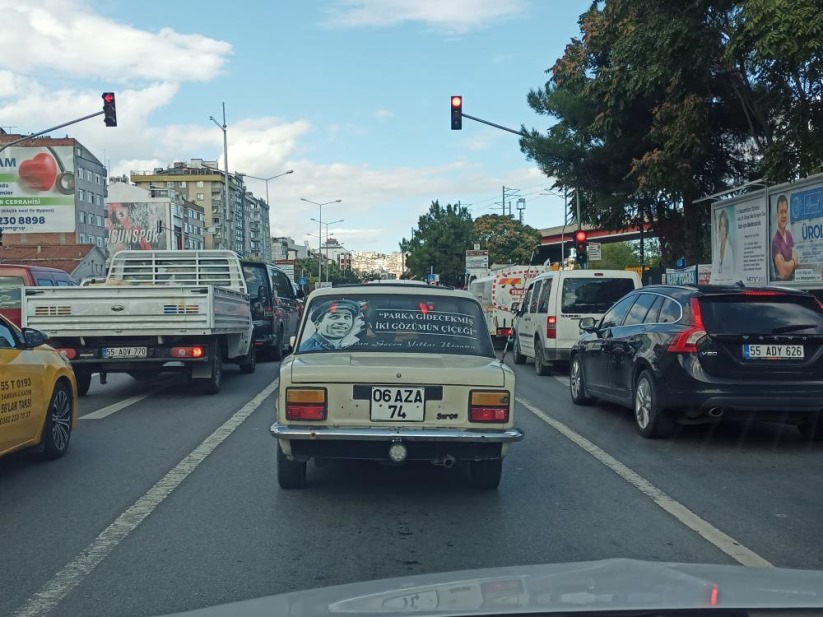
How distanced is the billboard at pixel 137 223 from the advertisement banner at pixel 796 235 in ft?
311

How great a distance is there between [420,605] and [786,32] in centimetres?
1488

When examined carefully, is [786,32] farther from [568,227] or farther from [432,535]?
[568,227]

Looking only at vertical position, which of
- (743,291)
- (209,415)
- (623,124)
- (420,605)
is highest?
(623,124)

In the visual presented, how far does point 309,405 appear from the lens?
5.89m

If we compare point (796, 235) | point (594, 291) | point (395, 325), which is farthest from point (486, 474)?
point (796, 235)

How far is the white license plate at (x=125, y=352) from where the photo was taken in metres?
11.7

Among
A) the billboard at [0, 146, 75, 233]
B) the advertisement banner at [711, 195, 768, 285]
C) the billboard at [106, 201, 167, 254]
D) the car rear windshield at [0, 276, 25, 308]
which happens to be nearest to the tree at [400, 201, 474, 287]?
the billboard at [106, 201, 167, 254]

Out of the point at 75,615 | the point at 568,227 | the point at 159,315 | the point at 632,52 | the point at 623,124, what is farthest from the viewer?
the point at 568,227

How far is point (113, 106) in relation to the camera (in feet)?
78.0

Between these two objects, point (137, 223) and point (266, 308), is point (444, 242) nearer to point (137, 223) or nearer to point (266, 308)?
point (137, 223)

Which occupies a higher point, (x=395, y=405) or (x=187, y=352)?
(x=395, y=405)

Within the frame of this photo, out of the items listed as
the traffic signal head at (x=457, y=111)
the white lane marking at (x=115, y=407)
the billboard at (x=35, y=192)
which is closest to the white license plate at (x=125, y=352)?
the white lane marking at (x=115, y=407)

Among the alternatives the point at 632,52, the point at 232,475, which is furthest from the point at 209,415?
the point at 632,52

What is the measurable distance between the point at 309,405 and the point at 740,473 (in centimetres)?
378
